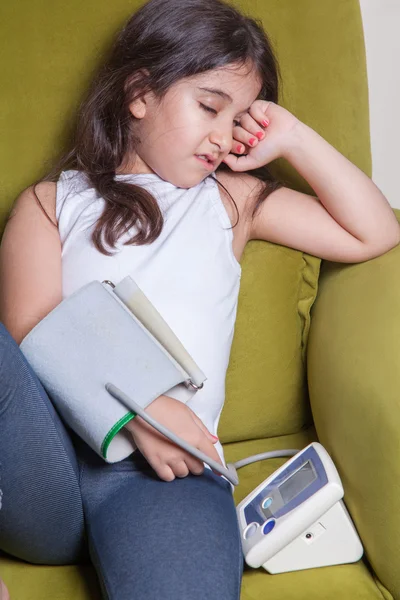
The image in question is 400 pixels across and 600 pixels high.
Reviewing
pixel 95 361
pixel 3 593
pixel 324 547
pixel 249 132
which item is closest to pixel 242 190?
pixel 249 132

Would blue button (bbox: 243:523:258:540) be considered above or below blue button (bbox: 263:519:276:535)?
below

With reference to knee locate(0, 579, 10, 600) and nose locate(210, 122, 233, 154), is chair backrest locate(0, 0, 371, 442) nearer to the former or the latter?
nose locate(210, 122, 233, 154)

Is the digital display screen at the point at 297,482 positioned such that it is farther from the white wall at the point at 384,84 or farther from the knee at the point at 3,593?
the white wall at the point at 384,84

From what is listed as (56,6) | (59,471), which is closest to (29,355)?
(59,471)

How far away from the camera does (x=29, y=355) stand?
98 centimetres

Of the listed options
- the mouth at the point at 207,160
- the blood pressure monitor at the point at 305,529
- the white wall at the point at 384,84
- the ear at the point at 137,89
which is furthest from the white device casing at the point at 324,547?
the white wall at the point at 384,84

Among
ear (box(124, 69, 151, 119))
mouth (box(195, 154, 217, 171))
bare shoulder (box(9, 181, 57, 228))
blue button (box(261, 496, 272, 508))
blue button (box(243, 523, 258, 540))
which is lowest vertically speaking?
blue button (box(261, 496, 272, 508))

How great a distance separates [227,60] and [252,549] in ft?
2.37

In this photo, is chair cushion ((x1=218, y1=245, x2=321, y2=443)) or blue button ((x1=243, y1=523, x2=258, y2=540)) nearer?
blue button ((x1=243, y1=523, x2=258, y2=540))

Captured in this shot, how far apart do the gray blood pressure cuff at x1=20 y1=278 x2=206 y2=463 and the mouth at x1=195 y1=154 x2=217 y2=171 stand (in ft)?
1.08

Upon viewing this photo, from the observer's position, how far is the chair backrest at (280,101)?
1.31 meters

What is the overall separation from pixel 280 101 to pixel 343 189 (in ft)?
0.73

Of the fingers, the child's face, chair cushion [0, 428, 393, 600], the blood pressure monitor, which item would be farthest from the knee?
the fingers

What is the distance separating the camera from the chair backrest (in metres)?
1.31
